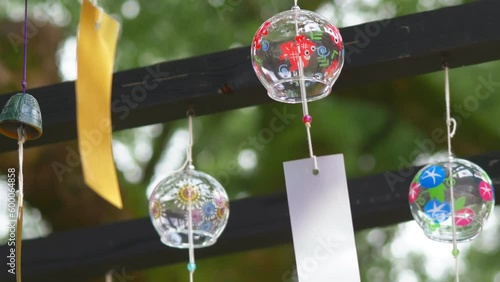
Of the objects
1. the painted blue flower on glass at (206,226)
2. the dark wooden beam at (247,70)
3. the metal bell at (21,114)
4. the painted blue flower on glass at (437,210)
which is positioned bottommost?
the painted blue flower on glass at (437,210)

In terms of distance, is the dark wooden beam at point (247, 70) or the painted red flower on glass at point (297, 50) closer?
the painted red flower on glass at point (297, 50)

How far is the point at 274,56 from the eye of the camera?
5.55 ft

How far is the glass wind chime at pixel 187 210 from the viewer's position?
2135mm

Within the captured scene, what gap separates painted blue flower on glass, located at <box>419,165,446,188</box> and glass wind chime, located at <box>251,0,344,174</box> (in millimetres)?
431

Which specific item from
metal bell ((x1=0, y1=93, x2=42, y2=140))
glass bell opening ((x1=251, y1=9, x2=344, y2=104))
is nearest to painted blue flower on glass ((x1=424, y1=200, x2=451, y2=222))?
glass bell opening ((x1=251, y1=9, x2=344, y2=104))

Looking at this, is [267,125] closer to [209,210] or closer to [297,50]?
[209,210]

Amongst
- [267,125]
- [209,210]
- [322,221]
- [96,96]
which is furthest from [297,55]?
[267,125]

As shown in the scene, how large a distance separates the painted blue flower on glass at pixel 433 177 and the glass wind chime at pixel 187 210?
0.44m

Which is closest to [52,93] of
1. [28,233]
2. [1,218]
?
[1,218]

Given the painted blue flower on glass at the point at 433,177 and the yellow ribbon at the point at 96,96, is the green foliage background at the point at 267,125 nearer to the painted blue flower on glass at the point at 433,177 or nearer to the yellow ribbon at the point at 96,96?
the painted blue flower on glass at the point at 433,177

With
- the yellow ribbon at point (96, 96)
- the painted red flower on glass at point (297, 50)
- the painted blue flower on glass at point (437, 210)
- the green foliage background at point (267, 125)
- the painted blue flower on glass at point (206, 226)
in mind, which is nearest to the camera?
the yellow ribbon at point (96, 96)

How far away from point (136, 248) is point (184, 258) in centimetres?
13

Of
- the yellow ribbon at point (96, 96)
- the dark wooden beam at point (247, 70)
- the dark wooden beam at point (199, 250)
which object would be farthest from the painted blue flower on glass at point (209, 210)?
the yellow ribbon at point (96, 96)

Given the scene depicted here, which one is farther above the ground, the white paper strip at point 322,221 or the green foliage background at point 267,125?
the green foliage background at point 267,125
